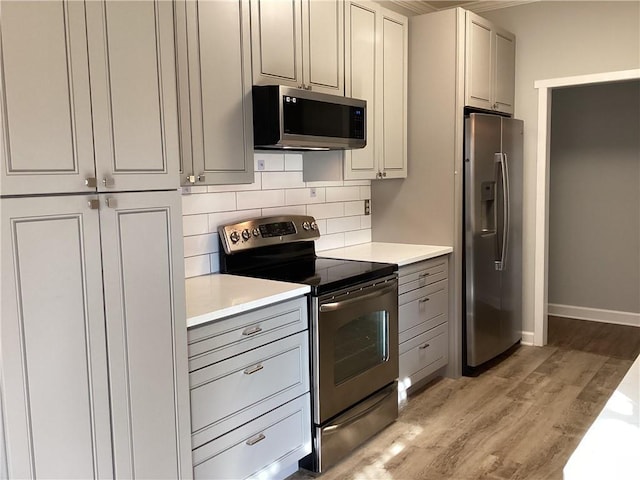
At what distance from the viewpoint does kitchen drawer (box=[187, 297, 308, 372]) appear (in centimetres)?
212

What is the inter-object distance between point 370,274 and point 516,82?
2.44 m

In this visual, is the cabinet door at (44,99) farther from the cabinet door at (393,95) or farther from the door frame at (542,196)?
the door frame at (542,196)

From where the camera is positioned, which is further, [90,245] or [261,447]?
[261,447]

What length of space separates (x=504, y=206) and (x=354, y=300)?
1808mm

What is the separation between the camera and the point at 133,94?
1.78 m

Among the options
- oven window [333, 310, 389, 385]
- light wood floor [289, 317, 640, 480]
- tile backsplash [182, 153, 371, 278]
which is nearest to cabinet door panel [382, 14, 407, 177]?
tile backsplash [182, 153, 371, 278]

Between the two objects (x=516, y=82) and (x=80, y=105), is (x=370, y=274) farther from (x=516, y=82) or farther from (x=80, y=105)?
(x=516, y=82)

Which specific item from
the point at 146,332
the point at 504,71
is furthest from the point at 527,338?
the point at 146,332

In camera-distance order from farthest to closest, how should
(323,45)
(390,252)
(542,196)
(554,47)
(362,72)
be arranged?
(542,196) < (554,47) < (390,252) < (362,72) < (323,45)

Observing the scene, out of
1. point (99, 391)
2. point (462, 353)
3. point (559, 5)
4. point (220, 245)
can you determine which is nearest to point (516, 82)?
point (559, 5)

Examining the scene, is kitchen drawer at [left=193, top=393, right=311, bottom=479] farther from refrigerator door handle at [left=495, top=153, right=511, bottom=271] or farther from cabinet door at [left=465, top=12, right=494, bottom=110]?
cabinet door at [left=465, top=12, right=494, bottom=110]

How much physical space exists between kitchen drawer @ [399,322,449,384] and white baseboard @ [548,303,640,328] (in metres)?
2.23

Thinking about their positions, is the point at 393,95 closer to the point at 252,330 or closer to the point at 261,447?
the point at 252,330

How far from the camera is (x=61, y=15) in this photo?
1.58 meters
